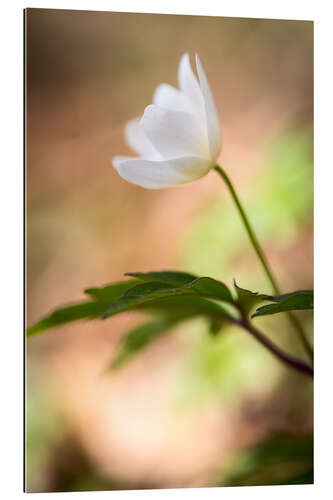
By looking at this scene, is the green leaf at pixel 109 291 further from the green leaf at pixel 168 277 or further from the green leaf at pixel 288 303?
the green leaf at pixel 288 303

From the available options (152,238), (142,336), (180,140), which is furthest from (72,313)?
(152,238)

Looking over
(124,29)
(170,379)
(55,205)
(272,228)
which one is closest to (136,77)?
(124,29)

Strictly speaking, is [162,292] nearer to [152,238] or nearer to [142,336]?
[142,336]

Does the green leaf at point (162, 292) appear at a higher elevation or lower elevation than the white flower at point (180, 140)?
lower

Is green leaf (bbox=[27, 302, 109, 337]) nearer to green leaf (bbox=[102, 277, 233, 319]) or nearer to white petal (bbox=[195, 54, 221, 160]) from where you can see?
green leaf (bbox=[102, 277, 233, 319])

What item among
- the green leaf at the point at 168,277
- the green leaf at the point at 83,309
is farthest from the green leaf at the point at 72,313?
the green leaf at the point at 168,277

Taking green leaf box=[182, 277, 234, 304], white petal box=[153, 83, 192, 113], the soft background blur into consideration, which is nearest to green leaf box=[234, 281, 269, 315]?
green leaf box=[182, 277, 234, 304]
